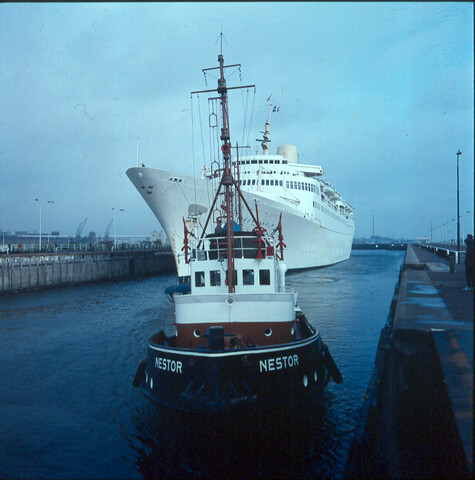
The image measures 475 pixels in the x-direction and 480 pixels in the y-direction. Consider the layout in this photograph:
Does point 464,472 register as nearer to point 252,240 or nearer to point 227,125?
point 252,240

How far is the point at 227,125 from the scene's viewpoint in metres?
13.4

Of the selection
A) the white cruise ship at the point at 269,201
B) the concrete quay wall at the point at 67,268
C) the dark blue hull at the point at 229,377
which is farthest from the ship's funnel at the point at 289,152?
the dark blue hull at the point at 229,377

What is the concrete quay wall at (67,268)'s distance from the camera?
3953cm

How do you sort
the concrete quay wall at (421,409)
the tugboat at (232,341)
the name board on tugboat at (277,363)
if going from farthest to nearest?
the name board on tugboat at (277,363), the tugboat at (232,341), the concrete quay wall at (421,409)

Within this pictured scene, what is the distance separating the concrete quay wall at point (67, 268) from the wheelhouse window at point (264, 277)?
109ft

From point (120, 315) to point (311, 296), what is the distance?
14.4 meters

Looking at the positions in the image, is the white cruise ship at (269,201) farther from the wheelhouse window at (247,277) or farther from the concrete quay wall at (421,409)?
the concrete quay wall at (421,409)

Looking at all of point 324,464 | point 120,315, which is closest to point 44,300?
point 120,315

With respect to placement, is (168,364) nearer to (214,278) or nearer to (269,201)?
(214,278)

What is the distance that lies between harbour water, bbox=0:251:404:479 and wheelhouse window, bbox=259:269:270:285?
374 centimetres

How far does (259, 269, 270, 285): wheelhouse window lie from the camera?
12828mm

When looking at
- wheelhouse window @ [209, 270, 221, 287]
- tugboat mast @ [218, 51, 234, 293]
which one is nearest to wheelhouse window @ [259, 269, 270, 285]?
tugboat mast @ [218, 51, 234, 293]

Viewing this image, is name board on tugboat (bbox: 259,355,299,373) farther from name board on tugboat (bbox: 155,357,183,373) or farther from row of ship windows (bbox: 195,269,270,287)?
row of ship windows (bbox: 195,269,270,287)

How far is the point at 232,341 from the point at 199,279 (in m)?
2.52
